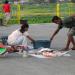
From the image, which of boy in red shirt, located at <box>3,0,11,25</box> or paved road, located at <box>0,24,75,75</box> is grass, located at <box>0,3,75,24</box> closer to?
boy in red shirt, located at <box>3,0,11,25</box>

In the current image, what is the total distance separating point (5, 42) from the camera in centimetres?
1437

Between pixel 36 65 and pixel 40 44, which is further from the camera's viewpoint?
pixel 40 44

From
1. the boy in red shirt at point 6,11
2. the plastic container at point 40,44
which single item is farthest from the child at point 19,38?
the boy in red shirt at point 6,11

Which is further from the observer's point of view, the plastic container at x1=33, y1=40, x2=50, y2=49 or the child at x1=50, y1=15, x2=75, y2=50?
A: the plastic container at x1=33, y1=40, x2=50, y2=49

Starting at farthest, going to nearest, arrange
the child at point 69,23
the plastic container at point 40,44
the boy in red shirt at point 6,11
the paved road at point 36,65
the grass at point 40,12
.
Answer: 1. the grass at point 40,12
2. the boy in red shirt at point 6,11
3. the plastic container at point 40,44
4. the child at point 69,23
5. the paved road at point 36,65

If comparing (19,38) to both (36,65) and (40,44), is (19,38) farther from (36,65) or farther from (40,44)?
(36,65)

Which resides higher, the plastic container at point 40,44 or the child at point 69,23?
the child at point 69,23

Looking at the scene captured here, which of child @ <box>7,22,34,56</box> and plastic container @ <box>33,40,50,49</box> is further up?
child @ <box>7,22,34,56</box>

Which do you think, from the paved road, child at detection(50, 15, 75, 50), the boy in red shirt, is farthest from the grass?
the paved road

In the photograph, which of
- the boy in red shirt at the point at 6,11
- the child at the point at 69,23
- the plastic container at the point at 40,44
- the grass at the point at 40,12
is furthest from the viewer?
the grass at the point at 40,12

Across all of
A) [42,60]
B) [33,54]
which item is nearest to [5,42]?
[33,54]

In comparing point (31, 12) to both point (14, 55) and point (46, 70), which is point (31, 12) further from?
point (46, 70)

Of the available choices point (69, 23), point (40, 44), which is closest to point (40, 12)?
point (40, 44)

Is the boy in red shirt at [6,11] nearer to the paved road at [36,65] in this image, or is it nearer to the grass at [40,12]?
the grass at [40,12]
